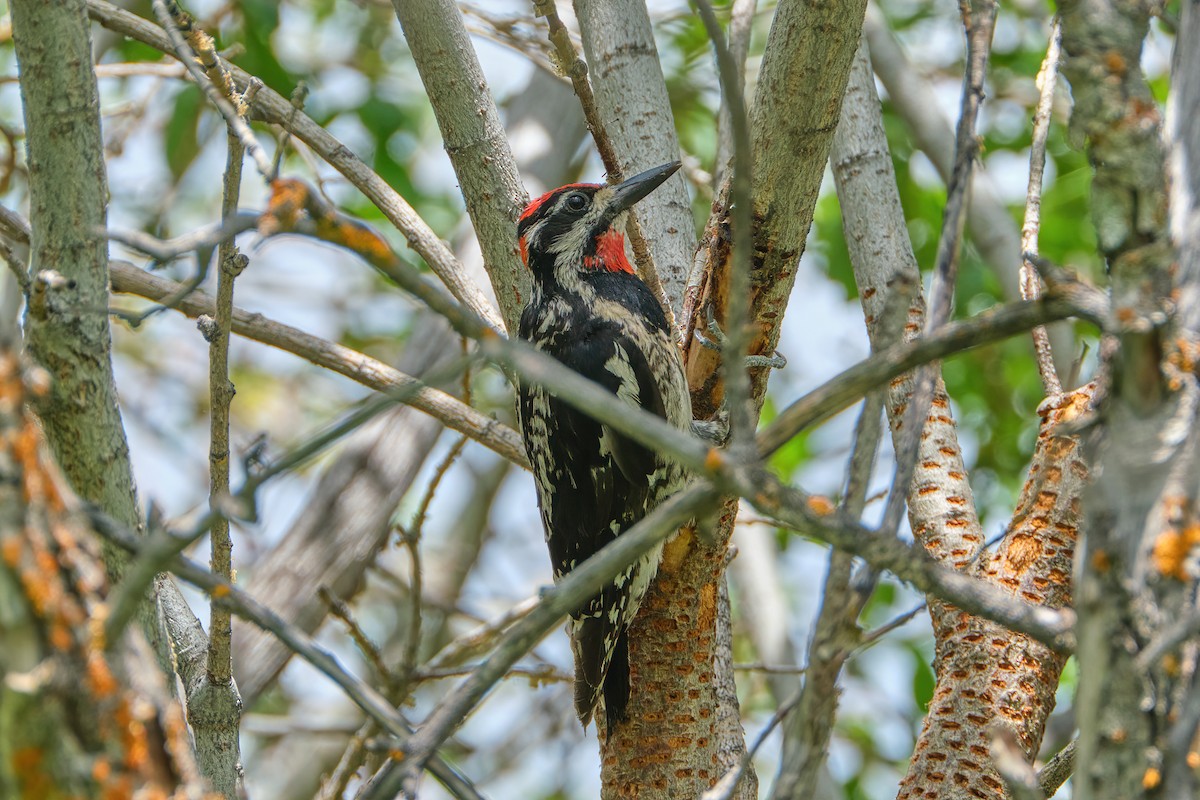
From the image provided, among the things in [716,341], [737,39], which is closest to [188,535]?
[716,341]

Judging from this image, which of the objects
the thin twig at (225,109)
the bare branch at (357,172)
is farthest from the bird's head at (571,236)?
the thin twig at (225,109)

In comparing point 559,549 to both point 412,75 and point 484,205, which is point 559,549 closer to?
point 484,205

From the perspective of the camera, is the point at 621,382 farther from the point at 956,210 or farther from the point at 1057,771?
the point at 956,210

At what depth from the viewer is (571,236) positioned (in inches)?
159

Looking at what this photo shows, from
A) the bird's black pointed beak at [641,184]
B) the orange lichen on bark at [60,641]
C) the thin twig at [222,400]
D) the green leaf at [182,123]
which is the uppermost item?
the green leaf at [182,123]

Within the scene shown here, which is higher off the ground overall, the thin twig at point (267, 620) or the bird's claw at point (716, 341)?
the bird's claw at point (716, 341)

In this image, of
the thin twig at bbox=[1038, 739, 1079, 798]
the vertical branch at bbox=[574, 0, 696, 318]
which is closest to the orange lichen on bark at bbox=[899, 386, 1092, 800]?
the thin twig at bbox=[1038, 739, 1079, 798]

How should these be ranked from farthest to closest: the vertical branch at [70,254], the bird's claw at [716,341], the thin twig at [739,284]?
the bird's claw at [716,341], the vertical branch at [70,254], the thin twig at [739,284]

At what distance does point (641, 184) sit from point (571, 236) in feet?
2.34

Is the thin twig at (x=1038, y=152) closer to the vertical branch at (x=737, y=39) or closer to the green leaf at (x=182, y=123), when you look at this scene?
the vertical branch at (x=737, y=39)

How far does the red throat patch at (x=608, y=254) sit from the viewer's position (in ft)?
13.2

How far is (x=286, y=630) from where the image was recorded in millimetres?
1374

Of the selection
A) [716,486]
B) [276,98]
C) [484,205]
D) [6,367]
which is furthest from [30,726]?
[276,98]

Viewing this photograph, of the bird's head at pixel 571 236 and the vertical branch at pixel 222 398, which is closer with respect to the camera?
the vertical branch at pixel 222 398
